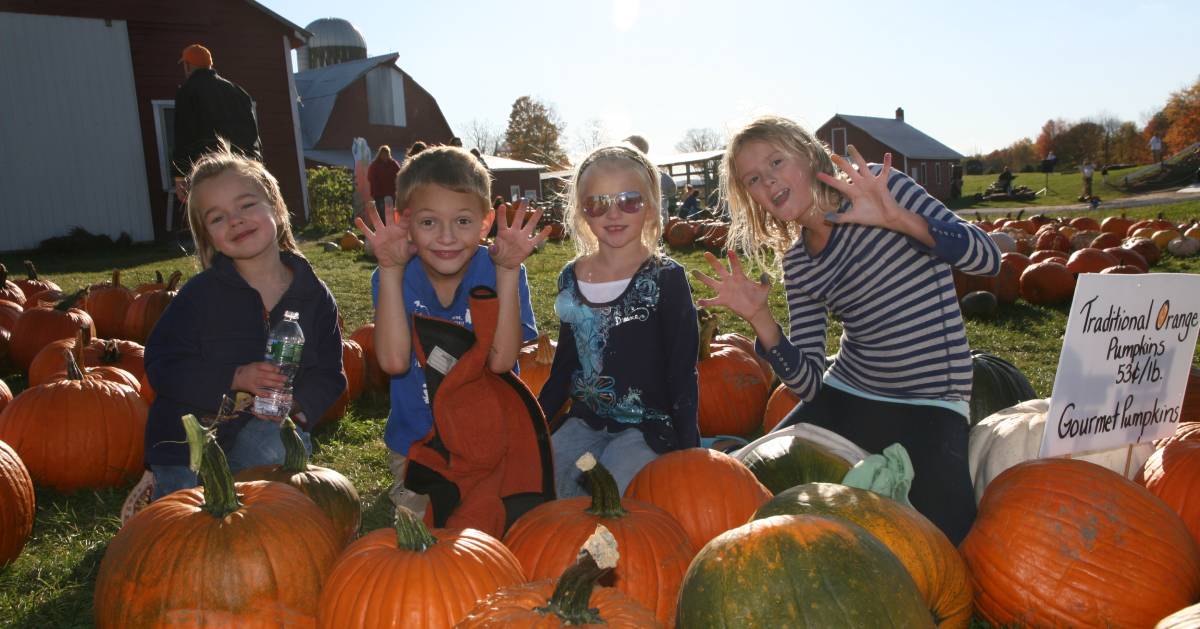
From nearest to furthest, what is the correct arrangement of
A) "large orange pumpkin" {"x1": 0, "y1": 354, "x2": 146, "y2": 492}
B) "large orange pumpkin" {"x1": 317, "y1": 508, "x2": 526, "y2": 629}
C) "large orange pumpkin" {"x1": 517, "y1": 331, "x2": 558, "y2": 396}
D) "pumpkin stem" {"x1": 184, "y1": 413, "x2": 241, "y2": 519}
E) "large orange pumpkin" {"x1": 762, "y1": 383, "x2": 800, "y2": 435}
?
1. "large orange pumpkin" {"x1": 317, "y1": 508, "x2": 526, "y2": 629}
2. "pumpkin stem" {"x1": 184, "y1": 413, "x2": 241, "y2": 519}
3. "large orange pumpkin" {"x1": 0, "y1": 354, "x2": 146, "y2": 492}
4. "large orange pumpkin" {"x1": 762, "y1": 383, "x2": 800, "y2": 435}
5. "large orange pumpkin" {"x1": 517, "y1": 331, "x2": 558, "y2": 396}

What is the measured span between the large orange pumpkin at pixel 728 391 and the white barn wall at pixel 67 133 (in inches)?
715

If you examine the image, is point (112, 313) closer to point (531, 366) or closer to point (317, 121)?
point (531, 366)

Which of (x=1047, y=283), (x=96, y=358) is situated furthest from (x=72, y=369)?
(x=1047, y=283)

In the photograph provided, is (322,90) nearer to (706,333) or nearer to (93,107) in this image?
(93,107)

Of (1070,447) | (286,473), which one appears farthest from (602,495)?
(1070,447)

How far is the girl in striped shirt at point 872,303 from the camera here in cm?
331

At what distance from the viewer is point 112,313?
287 inches

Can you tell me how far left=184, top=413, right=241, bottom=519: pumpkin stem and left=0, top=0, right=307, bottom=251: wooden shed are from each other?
1850 cm

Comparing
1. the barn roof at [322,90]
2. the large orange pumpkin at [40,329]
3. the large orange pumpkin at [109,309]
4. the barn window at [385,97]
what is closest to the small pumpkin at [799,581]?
the large orange pumpkin at [40,329]

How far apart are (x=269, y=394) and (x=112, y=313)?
15.3 feet

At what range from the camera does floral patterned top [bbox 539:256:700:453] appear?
12.3 feet

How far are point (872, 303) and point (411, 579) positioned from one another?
7.48ft

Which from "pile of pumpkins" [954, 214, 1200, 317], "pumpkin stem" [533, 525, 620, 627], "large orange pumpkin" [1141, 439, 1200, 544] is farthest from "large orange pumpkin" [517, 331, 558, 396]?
"pile of pumpkins" [954, 214, 1200, 317]

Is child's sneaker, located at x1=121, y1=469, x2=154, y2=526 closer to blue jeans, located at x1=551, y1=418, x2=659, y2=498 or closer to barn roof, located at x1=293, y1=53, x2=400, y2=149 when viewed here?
blue jeans, located at x1=551, y1=418, x2=659, y2=498
